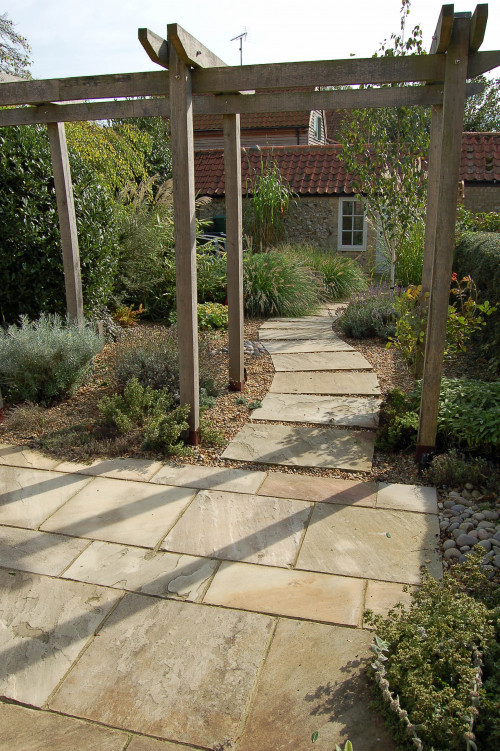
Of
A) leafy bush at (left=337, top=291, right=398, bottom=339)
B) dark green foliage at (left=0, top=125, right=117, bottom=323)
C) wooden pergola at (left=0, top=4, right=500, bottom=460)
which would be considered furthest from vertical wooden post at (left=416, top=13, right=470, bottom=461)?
dark green foliage at (left=0, top=125, right=117, bottom=323)

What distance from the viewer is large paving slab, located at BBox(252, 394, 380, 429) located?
13.9ft

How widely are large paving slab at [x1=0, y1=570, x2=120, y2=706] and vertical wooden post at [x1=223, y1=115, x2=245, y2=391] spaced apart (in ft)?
8.62

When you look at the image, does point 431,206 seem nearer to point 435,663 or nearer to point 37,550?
point 435,663

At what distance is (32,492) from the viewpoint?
3322 mm

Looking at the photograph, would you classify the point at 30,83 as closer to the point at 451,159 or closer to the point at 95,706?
the point at 451,159

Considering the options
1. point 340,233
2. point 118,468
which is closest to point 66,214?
point 118,468

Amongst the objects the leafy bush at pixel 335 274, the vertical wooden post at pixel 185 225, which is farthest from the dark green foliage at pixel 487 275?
the vertical wooden post at pixel 185 225

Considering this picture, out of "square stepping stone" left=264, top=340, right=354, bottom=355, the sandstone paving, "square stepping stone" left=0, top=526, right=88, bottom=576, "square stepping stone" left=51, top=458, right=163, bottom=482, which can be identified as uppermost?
"square stepping stone" left=264, top=340, right=354, bottom=355

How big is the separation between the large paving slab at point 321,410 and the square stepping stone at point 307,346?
4.22 feet

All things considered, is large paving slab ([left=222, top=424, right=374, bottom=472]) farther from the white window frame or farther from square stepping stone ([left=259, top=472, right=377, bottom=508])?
the white window frame

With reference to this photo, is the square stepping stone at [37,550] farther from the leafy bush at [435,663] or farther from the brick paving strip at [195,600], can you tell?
the leafy bush at [435,663]

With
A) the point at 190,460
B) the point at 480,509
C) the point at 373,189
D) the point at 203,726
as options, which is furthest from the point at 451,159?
the point at 373,189

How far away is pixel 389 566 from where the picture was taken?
8.50 ft

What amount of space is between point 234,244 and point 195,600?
115 inches
